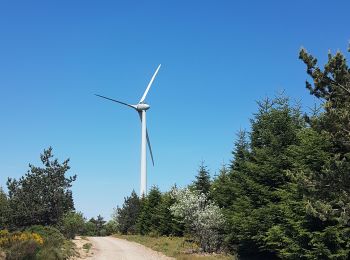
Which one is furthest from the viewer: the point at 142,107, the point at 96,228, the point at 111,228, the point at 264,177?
the point at 96,228

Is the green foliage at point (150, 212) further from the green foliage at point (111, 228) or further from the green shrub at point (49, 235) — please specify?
the green foliage at point (111, 228)

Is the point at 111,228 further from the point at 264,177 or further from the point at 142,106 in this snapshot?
the point at 264,177

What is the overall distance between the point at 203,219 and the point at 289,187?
992cm

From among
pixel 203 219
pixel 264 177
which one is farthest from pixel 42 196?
pixel 264 177

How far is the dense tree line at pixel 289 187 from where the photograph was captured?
1320 cm

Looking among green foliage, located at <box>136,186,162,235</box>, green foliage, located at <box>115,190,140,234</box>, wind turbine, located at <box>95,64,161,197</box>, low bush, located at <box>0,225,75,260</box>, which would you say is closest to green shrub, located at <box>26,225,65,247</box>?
low bush, located at <box>0,225,75,260</box>

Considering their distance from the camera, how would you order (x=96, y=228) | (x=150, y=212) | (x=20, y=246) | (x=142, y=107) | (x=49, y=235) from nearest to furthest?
1. (x=20, y=246)
2. (x=49, y=235)
3. (x=150, y=212)
4. (x=142, y=107)
5. (x=96, y=228)

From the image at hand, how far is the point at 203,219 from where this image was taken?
2852cm

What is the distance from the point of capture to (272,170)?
2203 cm

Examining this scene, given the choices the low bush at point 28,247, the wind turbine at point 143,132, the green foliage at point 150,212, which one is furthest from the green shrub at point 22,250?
the wind turbine at point 143,132

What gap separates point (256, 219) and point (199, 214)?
6.77 m

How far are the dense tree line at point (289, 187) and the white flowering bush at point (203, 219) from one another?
0.20ft

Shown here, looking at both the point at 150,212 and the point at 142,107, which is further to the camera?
the point at 142,107

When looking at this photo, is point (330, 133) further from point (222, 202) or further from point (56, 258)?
point (222, 202)
